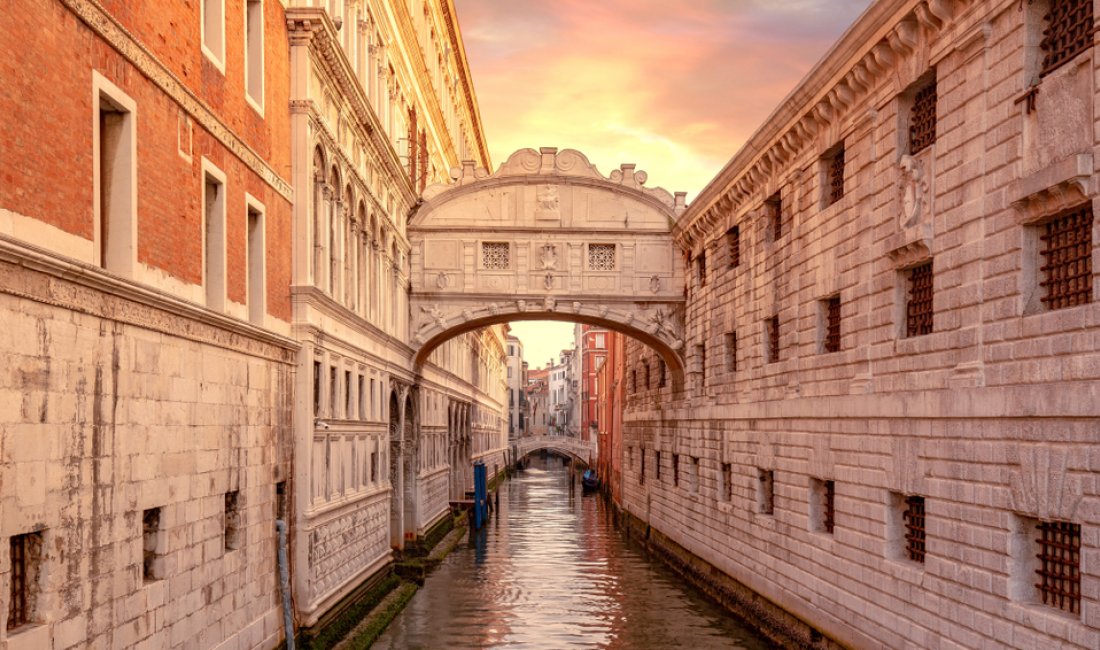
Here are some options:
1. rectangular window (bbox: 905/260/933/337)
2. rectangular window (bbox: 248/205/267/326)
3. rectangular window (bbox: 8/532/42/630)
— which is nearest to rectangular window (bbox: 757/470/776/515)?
rectangular window (bbox: 905/260/933/337)

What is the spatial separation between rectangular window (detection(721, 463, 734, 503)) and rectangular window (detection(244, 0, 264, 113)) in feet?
42.2

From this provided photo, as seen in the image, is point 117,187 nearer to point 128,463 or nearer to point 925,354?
point 128,463

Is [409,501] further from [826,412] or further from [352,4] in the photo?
[826,412]

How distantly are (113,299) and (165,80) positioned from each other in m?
2.43

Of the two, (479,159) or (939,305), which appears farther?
(479,159)

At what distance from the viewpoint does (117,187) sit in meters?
10.1

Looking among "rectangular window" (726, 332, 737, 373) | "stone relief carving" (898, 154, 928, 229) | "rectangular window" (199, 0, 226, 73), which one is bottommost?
"rectangular window" (726, 332, 737, 373)

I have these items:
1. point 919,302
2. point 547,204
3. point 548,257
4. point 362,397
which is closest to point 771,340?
point 919,302

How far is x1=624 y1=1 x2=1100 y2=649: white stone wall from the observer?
1051cm

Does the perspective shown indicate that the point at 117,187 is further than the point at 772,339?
No

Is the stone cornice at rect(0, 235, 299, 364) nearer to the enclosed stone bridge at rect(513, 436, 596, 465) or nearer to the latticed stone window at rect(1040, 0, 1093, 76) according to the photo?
the latticed stone window at rect(1040, 0, 1093, 76)

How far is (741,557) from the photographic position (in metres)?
22.5

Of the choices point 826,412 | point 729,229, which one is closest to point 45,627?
point 826,412

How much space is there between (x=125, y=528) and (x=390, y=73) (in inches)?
689
